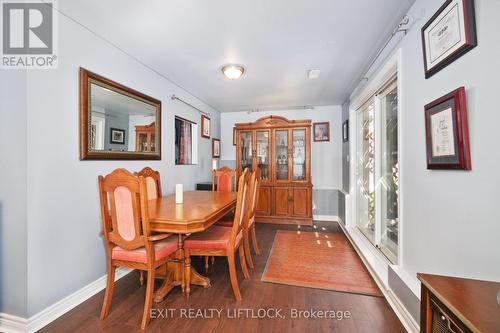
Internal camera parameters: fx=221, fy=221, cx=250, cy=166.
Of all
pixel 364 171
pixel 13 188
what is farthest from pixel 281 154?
pixel 13 188

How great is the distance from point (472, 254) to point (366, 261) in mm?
1557

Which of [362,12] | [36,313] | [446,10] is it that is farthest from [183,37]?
[36,313]

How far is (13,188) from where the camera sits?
155 centimetres

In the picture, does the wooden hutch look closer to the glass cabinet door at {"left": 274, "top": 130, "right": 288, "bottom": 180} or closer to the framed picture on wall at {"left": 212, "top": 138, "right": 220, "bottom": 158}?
the glass cabinet door at {"left": 274, "top": 130, "right": 288, "bottom": 180}

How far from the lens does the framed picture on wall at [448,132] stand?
1079 millimetres

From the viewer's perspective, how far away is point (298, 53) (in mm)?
2332

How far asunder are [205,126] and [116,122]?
207 cm

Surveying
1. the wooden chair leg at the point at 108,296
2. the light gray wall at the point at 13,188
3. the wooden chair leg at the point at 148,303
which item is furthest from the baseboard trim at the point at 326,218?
the light gray wall at the point at 13,188

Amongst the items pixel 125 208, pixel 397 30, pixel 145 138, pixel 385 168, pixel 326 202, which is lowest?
pixel 326 202

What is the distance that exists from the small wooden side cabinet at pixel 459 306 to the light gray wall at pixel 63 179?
2.32 metres

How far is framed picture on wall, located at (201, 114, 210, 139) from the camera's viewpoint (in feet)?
13.5

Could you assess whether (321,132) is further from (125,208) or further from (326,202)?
(125,208)

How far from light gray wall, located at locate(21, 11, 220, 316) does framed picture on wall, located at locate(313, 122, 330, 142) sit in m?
3.54

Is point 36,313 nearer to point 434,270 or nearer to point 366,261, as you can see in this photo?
point 434,270
